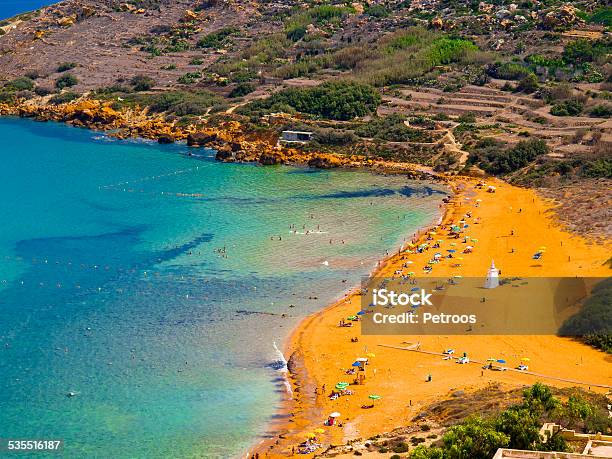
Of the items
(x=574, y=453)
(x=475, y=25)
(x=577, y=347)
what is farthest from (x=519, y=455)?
(x=475, y=25)

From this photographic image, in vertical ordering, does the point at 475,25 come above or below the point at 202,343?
above

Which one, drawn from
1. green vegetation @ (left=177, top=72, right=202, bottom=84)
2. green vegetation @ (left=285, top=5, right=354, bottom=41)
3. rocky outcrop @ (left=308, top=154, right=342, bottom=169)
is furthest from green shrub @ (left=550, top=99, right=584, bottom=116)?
green vegetation @ (left=177, top=72, right=202, bottom=84)

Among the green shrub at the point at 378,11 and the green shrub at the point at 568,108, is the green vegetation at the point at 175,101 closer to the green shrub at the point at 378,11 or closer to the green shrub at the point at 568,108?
the green shrub at the point at 378,11

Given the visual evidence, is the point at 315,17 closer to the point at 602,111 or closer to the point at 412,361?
the point at 602,111

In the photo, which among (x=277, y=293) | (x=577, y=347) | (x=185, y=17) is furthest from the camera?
(x=185, y=17)

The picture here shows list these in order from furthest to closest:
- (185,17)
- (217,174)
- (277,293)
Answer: (185,17) < (217,174) < (277,293)

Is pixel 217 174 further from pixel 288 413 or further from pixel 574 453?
pixel 574 453

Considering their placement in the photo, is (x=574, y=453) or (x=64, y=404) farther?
(x=64, y=404)
